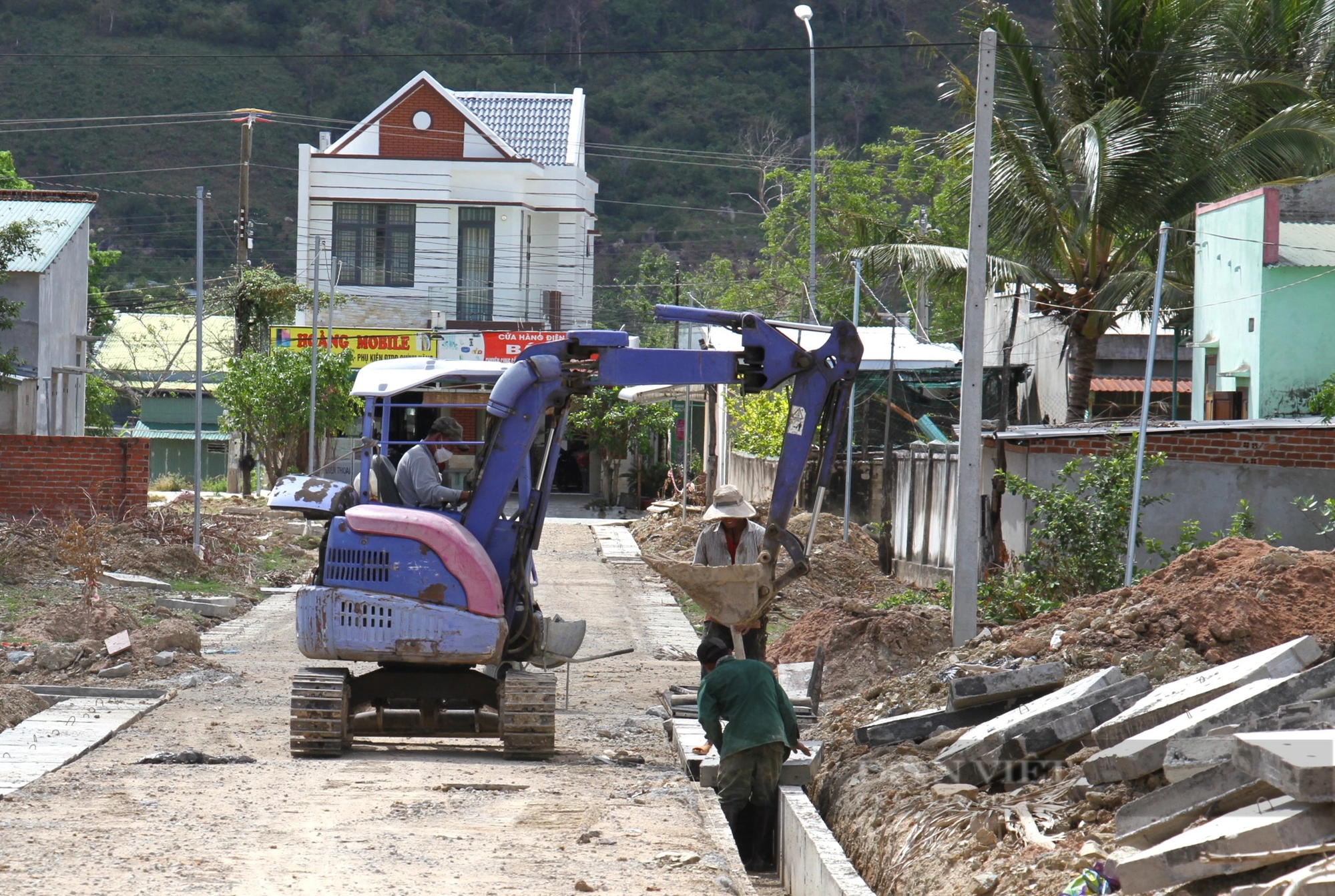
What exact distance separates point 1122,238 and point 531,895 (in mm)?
19975

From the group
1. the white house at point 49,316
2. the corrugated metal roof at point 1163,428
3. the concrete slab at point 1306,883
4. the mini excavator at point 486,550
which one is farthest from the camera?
the white house at point 49,316

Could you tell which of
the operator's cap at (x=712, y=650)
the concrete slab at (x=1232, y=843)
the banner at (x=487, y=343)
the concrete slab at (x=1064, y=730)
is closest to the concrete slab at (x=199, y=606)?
the operator's cap at (x=712, y=650)

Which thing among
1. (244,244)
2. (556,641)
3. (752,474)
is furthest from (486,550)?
(244,244)

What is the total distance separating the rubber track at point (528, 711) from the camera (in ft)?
30.8

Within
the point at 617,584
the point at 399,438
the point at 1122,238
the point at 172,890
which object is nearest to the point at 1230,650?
the point at 399,438

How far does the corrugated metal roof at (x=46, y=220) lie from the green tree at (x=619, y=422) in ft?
A: 40.2

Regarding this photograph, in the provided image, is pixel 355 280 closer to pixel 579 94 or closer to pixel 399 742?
pixel 579 94

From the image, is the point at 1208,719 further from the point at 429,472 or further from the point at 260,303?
the point at 260,303

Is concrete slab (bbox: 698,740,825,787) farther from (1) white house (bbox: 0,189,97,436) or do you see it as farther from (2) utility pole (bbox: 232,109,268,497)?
(2) utility pole (bbox: 232,109,268,497)

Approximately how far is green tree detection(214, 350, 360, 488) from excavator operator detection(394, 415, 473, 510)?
22.5m

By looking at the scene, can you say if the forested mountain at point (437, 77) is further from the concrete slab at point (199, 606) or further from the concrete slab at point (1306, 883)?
the concrete slab at point (1306, 883)

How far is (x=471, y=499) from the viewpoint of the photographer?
375 inches

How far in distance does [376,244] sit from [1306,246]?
3007cm

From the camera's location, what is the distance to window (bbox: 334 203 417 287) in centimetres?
4300
